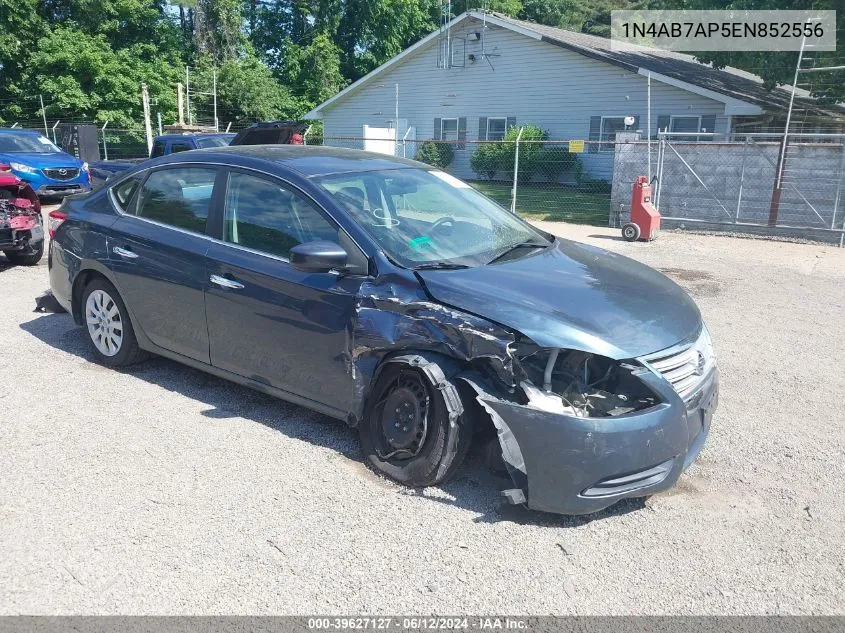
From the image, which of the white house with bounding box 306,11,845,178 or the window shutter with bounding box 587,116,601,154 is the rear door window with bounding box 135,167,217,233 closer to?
the white house with bounding box 306,11,845,178

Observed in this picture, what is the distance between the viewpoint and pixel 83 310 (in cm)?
548

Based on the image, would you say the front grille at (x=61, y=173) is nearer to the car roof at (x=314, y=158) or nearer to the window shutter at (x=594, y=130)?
the car roof at (x=314, y=158)

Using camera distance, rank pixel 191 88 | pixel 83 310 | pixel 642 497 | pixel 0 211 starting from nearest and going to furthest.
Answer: pixel 642 497, pixel 83 310, pixel 0 211, pixel 191 88

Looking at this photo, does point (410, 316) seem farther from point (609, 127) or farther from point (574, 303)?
point (609, 127)

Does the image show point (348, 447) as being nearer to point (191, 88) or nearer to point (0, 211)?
point (0, 211)

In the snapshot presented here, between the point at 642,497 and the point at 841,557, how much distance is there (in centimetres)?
90

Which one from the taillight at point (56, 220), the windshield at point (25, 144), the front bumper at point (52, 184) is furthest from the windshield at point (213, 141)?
the taillight at point (56, 220)

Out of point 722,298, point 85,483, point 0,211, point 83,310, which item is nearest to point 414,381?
point 85,483

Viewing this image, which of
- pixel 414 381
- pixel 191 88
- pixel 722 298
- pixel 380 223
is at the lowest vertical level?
pixel 722 298

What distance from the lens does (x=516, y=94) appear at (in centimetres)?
2483

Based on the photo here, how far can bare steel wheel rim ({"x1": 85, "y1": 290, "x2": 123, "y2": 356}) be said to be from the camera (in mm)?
5211

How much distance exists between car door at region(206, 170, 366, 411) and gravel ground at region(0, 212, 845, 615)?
429 millimetres

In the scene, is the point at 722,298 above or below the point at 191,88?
below

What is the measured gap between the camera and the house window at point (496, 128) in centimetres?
2533
